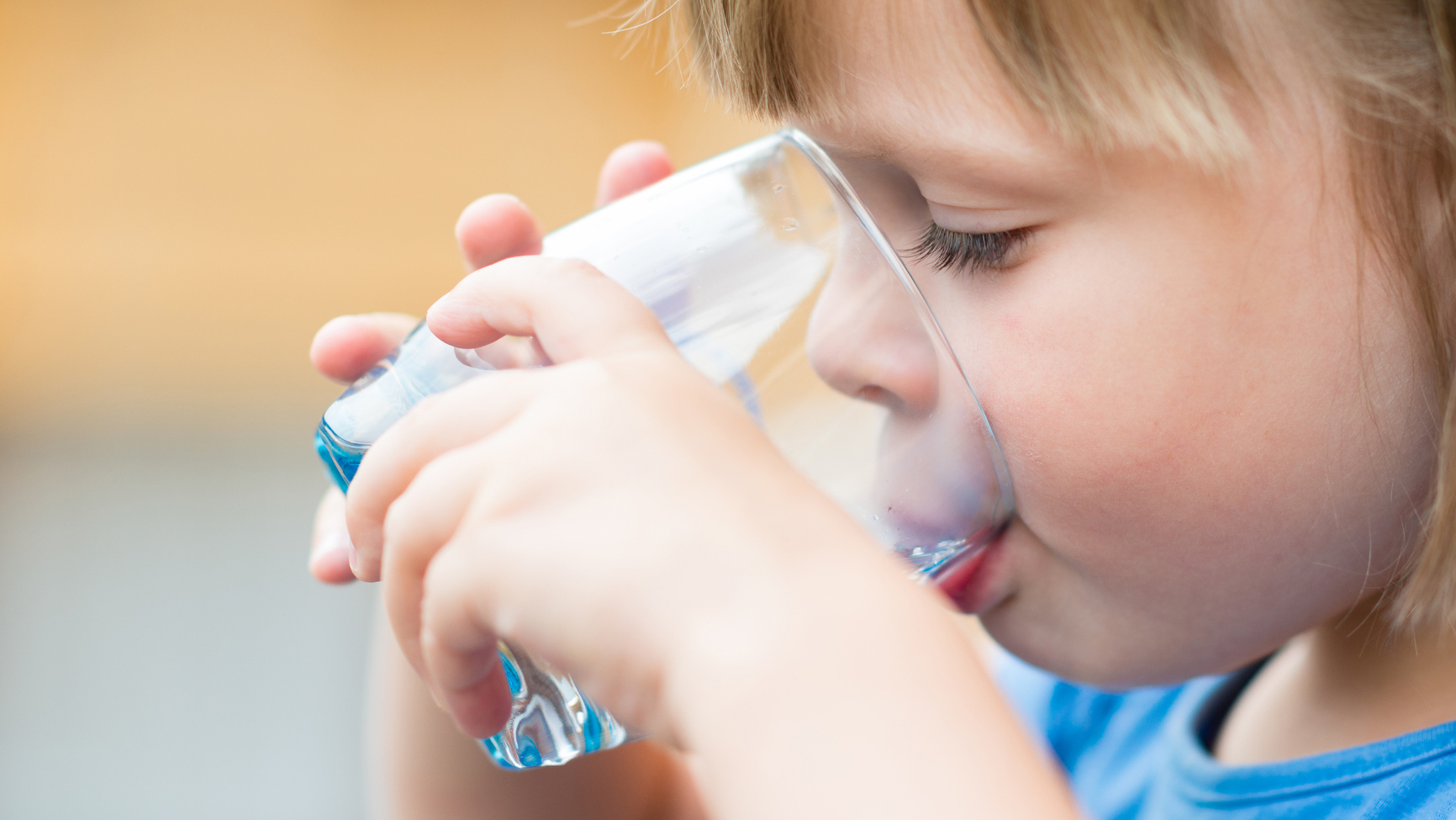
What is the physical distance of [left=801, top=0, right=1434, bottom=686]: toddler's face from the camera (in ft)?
1.64

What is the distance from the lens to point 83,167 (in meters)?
3.54

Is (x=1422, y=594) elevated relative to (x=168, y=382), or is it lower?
elevated

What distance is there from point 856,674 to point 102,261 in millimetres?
3761

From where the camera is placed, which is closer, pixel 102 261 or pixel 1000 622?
pixel 1000 622

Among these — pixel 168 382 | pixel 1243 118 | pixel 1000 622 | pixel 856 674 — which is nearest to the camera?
pixel 856 674

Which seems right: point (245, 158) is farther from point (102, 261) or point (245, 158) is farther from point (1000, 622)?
point (1000, 622)

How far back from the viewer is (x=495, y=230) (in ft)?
2.54

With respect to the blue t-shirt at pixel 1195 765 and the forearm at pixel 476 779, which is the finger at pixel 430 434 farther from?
the blue t-shirt at pixel 1195 765

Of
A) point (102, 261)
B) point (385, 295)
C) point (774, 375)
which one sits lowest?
point (385, 295)

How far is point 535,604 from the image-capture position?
1.28 feet

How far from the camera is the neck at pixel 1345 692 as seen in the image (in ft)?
2.02

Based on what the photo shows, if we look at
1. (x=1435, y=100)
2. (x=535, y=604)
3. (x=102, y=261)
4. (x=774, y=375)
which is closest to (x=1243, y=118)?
(x=1435, y=100)

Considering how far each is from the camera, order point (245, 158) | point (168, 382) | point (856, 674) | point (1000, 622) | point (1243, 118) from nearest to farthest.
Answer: point (856, 674) → point (1243, 118) → point (1000, 622) → point (168, 382) → point (245, 158)

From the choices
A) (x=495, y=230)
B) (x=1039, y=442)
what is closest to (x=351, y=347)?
(x=495, y=230)
